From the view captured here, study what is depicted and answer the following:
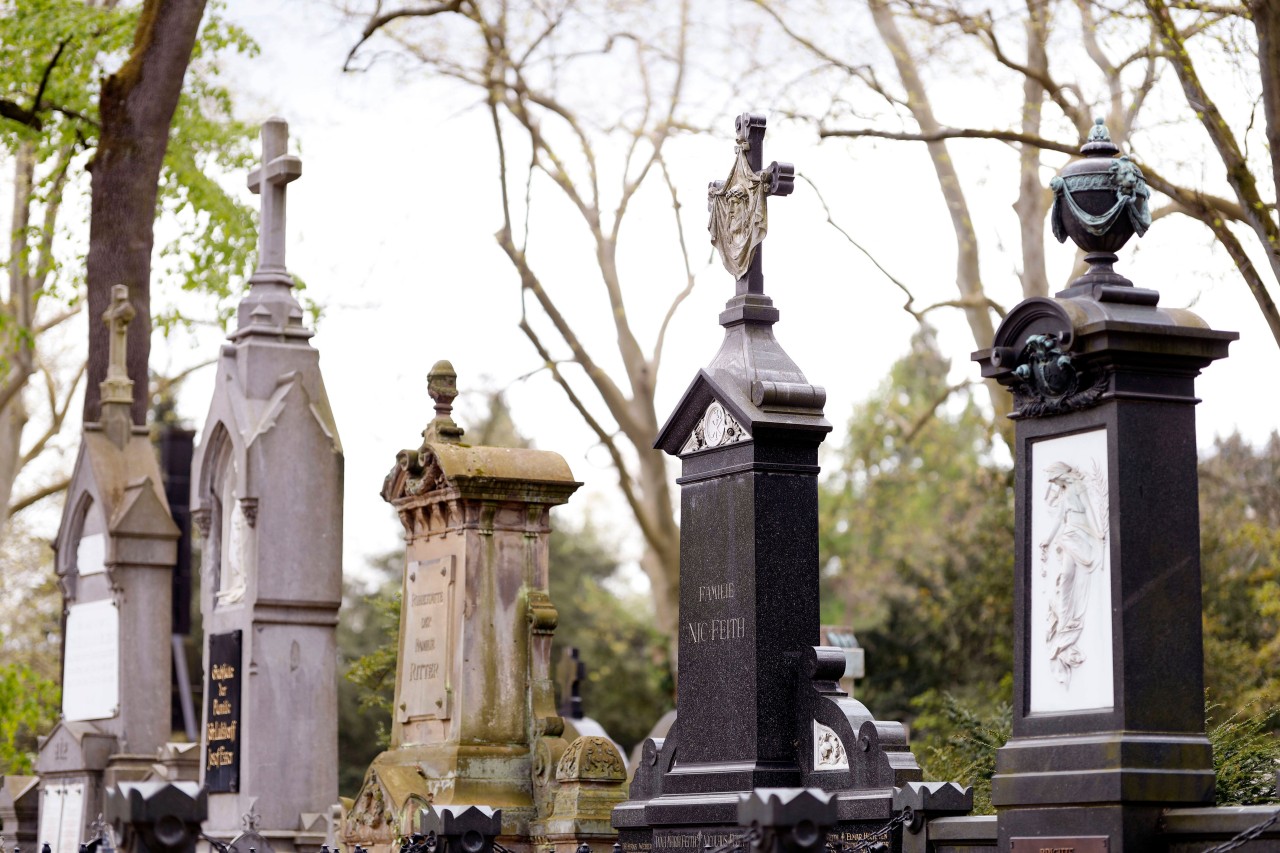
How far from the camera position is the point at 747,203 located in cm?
1159

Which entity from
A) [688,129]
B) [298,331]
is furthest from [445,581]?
[688,129]

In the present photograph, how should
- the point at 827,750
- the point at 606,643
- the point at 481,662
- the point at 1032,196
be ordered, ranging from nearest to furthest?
1. the point at 827,750
2. the point at 481,662
3. the point at 1032,196
4. the point at 606,643

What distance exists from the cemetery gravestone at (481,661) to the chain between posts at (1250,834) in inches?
257

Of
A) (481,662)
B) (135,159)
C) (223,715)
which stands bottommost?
(223,715)

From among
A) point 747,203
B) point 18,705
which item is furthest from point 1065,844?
point 18,705

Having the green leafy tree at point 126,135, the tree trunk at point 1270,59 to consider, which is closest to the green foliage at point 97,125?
the green leafy tree at point 126,135

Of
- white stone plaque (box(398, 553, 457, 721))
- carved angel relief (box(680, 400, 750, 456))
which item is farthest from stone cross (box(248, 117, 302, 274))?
carved angel relief (box(680, 400, 750, 456))

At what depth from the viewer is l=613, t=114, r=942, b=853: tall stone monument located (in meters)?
10.4

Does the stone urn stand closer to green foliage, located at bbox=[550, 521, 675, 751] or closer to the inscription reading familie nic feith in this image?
the inscription reading familie nic feith

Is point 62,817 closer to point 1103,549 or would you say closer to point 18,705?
point 18,705

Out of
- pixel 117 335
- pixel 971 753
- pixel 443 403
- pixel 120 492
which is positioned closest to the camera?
pixel 443 403

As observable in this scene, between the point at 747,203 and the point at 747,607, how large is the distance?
8.36 feet

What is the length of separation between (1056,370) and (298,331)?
8.08 metres

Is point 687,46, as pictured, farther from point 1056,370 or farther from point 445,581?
A: point 1056,370
